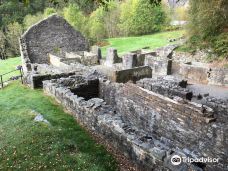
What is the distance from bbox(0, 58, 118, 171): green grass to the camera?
25.9 feet

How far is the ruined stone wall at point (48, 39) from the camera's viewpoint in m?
29.6

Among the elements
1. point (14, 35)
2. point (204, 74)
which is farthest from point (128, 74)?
point (14, 35)

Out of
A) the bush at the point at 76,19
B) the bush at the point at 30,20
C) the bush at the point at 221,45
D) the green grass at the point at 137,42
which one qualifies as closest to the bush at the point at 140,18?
the green grass at the point at 137,42

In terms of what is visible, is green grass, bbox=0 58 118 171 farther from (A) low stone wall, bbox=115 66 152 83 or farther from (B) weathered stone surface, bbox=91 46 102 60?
(B) weathered stone surface, bbox=91 46 102 60

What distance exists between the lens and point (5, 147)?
891 cm

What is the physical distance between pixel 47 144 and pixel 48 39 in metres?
22.8

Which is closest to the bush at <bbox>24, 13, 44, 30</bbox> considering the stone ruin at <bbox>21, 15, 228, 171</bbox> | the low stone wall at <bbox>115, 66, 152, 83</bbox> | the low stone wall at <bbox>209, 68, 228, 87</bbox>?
the stone ruin at <bbox>21, 15, 228, 171</bbox>

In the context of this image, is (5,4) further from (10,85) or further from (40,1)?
(10,85)

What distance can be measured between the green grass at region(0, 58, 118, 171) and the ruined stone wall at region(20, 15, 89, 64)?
17509mm

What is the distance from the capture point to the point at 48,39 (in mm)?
30234

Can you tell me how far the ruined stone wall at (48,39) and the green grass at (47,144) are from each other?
1751 centimetres

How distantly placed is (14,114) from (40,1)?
174ft

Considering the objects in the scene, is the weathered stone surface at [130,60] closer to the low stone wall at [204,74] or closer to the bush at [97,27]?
the low stone wall at [204,74]

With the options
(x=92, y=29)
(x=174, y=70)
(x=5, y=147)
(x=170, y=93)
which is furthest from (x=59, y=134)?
(x=92, y=29)
